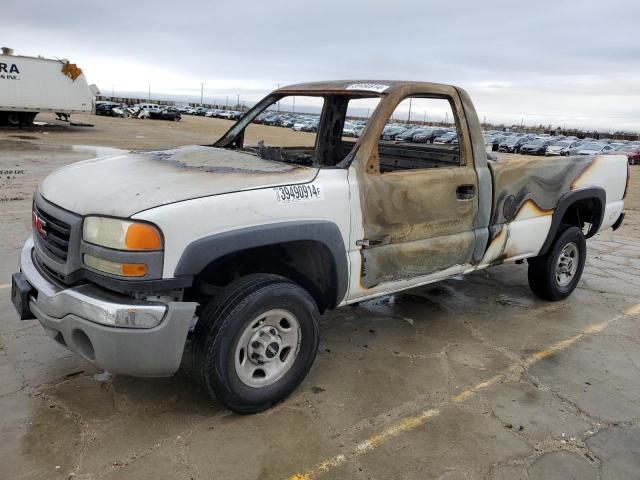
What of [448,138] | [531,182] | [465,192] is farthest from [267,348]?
[531,182]

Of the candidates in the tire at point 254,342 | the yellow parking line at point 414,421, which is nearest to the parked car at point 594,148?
the yellow parking line at point 414,421

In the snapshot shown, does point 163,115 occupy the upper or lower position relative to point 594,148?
upper

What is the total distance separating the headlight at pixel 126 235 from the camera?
253 centimetres

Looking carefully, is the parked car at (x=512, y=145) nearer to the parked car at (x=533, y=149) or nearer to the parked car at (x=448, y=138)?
the parked car at (x=533, y=149)

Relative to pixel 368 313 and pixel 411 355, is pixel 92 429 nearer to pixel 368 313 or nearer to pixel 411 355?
pixel 411 355

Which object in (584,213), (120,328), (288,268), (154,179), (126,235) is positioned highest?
(154,179)

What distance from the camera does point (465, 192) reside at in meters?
3.92

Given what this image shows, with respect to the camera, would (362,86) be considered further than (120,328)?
Yes

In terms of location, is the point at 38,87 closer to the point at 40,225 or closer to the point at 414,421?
the point at 40,225

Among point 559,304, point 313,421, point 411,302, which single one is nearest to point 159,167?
point 313,421

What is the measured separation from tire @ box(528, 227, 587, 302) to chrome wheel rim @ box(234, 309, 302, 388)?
297 centimetres

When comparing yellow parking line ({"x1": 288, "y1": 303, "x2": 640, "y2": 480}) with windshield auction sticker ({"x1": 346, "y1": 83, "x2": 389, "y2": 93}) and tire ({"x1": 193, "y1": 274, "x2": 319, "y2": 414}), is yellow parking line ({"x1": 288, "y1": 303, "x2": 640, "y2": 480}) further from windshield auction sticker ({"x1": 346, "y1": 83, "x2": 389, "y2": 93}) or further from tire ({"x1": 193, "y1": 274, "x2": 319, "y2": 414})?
windshield auction sticker ({"x1": 346, "y1": 83, "x2": 389, "y2": 93})

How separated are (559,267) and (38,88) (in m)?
23.6

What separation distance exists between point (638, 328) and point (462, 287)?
162 cm
